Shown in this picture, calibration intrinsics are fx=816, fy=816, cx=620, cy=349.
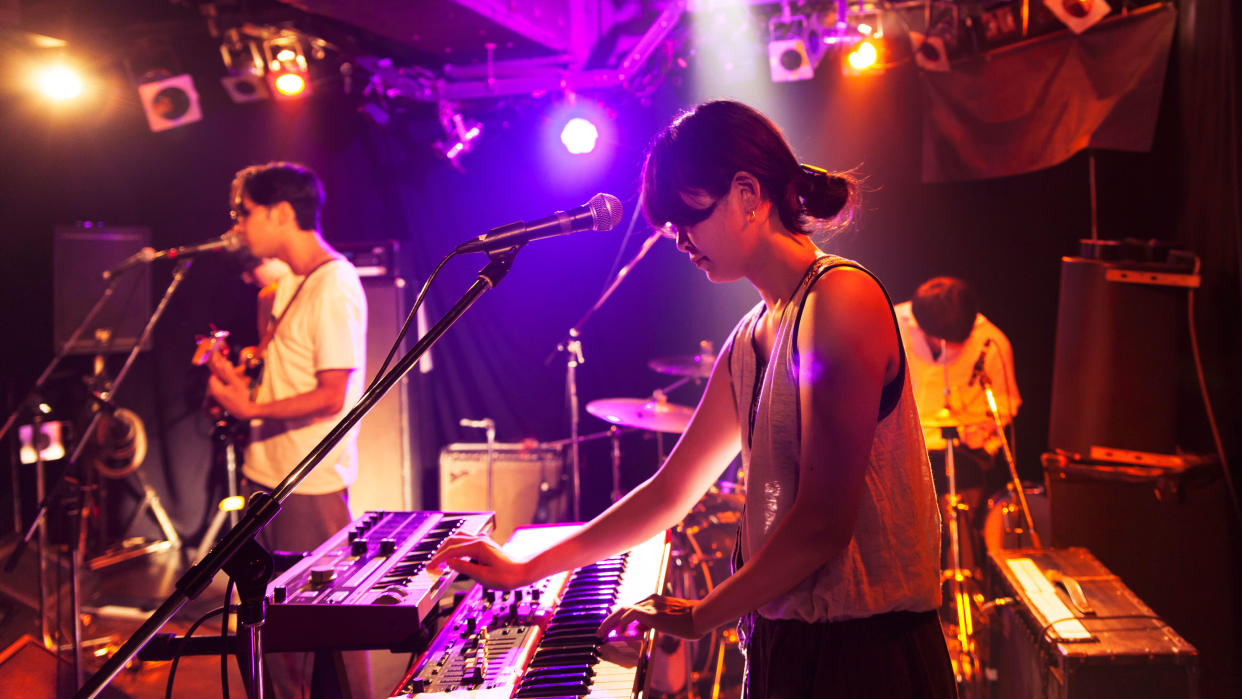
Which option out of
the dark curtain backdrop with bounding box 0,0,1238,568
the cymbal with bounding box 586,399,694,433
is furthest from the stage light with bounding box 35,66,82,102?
the cymbal with bounding box 586,399,694,433

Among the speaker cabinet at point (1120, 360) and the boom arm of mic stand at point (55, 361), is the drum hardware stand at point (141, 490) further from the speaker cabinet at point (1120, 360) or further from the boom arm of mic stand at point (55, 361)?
the speaker cabinet at point (1120, 360)

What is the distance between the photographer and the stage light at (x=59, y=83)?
249 inches

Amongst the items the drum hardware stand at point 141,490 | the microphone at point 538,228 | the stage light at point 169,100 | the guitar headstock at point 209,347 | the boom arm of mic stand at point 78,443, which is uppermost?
the stage light at point 169,100

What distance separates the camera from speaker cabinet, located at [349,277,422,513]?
614 centimetres

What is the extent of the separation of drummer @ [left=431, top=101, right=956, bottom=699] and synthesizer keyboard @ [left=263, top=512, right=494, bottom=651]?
0.48 metres

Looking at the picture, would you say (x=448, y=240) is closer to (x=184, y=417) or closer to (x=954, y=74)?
(x=184, y=417)

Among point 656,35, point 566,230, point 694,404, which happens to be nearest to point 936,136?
point 656,35

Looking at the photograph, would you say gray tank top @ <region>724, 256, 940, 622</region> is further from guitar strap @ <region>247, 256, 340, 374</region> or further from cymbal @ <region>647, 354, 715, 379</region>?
cymbal @ <region>647, 354, 715, 379</region>

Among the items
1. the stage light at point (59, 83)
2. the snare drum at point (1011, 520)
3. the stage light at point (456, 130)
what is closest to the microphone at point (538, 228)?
the snare drum at point (1011, 520)

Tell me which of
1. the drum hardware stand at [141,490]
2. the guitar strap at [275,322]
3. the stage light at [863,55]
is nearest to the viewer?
the guitar strap at [275,322]

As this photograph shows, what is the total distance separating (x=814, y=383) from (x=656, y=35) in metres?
5.05

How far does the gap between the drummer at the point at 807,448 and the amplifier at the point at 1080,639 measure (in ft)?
5.05

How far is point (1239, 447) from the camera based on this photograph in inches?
151

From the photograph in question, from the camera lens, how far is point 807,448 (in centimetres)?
132
